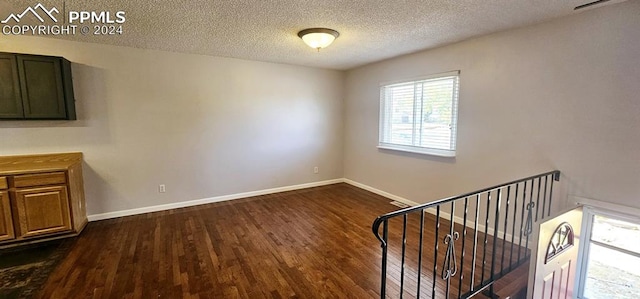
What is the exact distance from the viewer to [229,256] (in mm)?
2869

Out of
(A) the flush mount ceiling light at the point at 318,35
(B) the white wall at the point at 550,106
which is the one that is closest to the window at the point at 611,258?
(B) the white wall at the point at 550,106

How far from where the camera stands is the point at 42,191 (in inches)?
122

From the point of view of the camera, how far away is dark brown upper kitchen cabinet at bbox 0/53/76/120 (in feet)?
10.2

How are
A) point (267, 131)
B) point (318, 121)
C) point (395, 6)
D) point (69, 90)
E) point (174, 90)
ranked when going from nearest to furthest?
point (395, 6) < point (69, 90) < point (174, 90) < point (267, 131) < point (318, 121)

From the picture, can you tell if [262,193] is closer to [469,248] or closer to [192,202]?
[192,202]

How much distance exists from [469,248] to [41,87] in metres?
5.14

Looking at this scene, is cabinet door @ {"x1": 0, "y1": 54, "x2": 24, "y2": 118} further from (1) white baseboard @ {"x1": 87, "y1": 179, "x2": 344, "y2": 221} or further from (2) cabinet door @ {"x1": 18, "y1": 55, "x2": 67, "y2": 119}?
(1) white baseboard @ {"x1": 87, "y1": 179, "x2": 344, "y2": 221}

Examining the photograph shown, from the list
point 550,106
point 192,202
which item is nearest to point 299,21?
point 550,106

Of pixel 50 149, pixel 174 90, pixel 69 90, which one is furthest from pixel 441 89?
pixel 50 149

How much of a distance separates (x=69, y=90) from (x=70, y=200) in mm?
1343

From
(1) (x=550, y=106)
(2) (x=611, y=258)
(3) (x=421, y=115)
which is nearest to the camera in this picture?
(2) (x=611, y=258)

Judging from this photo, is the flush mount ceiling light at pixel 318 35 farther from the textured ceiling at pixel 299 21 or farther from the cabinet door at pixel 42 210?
the cabinet door at pixel 42 210

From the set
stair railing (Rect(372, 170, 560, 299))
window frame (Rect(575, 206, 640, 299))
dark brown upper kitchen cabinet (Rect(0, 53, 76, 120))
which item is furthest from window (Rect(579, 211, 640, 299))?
dark brown upper kitchen cabinet (Rect(0, 53, 76, 120))

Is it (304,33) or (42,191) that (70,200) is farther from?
(304,33)
